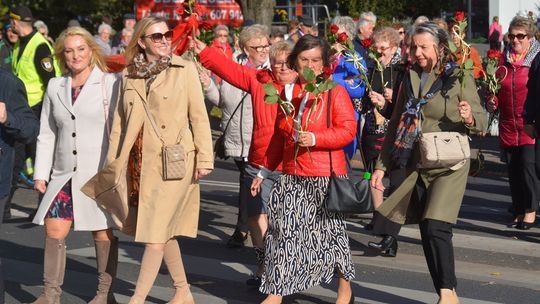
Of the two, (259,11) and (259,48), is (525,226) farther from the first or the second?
(259,11)

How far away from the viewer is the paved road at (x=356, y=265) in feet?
27.0

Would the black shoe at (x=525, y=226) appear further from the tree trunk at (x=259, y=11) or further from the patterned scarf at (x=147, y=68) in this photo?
the tree trunk at (x=259, y=11)

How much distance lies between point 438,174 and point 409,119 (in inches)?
15.2

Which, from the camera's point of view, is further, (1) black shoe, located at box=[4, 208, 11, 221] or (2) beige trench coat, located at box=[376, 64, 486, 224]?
(1) black shoe, located at box=[4, 208, 11, 221]

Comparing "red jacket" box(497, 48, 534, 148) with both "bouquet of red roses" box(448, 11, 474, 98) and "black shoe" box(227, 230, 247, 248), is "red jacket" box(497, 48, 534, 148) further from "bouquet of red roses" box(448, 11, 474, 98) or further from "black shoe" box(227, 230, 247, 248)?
"bouquet of red roses" box(448, 11, 474, 98)

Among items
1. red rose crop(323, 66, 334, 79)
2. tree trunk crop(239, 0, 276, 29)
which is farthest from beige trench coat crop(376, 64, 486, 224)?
tree trunk crop(239, 0, 276, 29)

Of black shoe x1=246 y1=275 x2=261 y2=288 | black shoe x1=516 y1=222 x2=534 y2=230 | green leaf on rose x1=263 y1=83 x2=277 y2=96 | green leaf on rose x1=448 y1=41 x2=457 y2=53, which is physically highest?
green leaf on rose x1=448 y1=41 x2=457 y2=53

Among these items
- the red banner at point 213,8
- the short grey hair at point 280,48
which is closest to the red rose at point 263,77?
the short grey hair at point 280,48

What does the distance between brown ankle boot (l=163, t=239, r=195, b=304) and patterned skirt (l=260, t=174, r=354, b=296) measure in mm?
532

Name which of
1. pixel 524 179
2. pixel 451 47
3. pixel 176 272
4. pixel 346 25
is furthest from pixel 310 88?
pixel 524 179

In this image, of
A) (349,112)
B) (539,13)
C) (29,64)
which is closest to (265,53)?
(349,112)

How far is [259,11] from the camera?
927 inches

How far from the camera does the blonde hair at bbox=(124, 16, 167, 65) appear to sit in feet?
24.1

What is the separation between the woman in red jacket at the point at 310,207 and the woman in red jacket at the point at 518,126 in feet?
12.3
